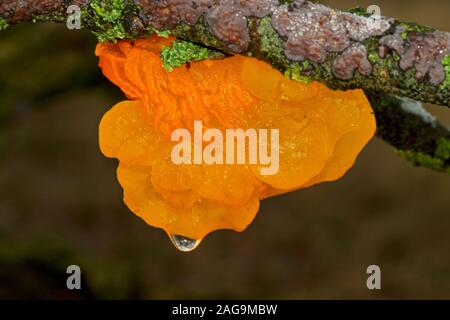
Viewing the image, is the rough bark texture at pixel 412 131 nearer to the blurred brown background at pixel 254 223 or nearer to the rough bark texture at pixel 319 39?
the rough bark texture at pixel 319 39

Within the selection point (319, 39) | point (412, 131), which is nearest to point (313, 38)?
point (319, 39)

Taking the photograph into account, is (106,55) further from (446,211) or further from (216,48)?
(446,211)

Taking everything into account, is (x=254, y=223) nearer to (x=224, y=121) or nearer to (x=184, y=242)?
(x=184, y=242)

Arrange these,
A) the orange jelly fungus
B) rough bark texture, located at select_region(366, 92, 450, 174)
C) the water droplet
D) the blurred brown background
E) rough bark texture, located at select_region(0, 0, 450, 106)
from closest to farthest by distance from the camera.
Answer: rough bark texture, located at select_region(0, 0, 450, 106) < the orange jelly fungus < the water droplet < rough bark texture, located at select_region(366, 92, 450, 174) < the blurred brown background

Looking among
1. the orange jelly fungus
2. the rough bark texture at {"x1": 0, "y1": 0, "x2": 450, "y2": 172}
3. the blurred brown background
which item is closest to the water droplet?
the orange jelly fungus

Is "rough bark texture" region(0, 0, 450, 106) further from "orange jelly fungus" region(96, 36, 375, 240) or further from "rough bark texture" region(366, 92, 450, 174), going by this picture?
"rough bark texture" region(366, 92, 450, 174)
